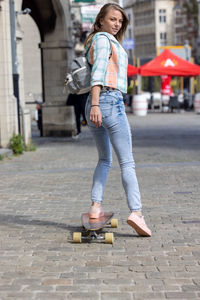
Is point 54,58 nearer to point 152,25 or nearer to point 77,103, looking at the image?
point 77,103

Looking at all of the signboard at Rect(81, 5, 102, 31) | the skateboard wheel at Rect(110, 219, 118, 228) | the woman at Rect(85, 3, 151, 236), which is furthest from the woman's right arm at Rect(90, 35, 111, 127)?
the signboard at Rect(81, 5, 102, 31)

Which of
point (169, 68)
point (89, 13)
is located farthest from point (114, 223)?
point (169, 68)

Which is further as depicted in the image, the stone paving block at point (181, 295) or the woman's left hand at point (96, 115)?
the woman's left hand at point (96, 115)

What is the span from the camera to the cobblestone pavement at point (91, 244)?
15.4 ft

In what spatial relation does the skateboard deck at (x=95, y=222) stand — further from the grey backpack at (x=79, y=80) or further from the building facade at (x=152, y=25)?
the building facade at (x=152, y=25)

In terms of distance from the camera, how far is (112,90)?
604 cm

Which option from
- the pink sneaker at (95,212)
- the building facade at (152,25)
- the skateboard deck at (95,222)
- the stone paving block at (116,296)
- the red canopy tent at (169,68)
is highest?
the building facade at (152,25)

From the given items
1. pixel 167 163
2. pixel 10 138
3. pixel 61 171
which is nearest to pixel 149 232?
pixel 61 171

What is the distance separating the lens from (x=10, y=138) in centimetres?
1498

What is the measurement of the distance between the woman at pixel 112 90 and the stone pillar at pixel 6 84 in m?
8.74

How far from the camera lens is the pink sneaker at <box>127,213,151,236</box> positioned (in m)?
6.08

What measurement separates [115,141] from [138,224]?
0.66 metres

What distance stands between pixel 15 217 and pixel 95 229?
1.52 metres

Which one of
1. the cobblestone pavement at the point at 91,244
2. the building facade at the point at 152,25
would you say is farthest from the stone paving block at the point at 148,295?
the building facade at the point at 152,25
